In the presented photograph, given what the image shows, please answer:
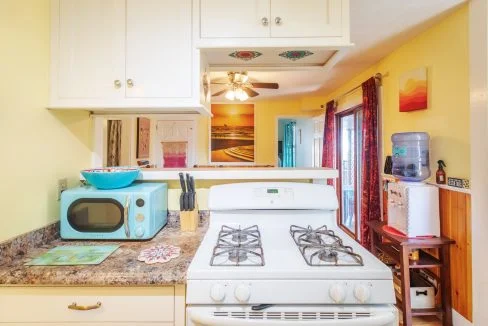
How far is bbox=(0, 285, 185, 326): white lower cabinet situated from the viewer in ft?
3.39

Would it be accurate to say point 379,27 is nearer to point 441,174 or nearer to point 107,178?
point 441,174

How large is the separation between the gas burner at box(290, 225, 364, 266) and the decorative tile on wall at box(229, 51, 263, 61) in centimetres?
91

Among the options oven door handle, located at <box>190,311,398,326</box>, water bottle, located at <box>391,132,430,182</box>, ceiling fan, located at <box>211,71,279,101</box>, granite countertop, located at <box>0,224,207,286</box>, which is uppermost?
ceiling fan, located at <box>211,71,279,101</box>

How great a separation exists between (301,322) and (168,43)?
1280 mm

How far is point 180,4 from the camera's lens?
1.36 meters

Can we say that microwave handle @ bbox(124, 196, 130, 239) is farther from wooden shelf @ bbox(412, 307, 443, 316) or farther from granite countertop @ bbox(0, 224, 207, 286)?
wooden shelf @ bbox(412, 307, 443, 316)

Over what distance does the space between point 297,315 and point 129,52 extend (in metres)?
1.32

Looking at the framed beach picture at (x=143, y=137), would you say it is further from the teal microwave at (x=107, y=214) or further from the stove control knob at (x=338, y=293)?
the stove control knob at (x=338, y=293)

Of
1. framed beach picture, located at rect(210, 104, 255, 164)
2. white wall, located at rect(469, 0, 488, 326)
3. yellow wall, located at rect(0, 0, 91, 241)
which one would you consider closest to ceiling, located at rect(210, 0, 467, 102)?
white wall, located at rect(469, 0, 488, 326)

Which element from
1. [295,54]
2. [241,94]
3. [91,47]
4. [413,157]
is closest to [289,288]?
[295,54]

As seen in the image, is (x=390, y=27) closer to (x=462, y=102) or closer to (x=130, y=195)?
(x=462, y=102)

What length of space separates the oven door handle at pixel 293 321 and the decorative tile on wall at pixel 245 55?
1177 mm

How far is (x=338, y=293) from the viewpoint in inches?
37.8

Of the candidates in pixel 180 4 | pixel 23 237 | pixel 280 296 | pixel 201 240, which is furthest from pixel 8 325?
pixel 180 4
